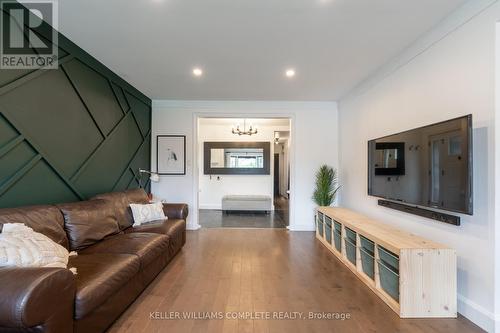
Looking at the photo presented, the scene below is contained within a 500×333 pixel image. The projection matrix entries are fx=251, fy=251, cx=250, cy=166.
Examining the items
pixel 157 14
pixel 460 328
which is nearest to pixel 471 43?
pixel 460 328

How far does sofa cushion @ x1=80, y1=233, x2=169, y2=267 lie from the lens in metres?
2.30

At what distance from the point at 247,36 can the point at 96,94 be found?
6.94 ft

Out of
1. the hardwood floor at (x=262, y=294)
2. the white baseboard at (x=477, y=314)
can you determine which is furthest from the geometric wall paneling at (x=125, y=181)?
the white baseboard at (x=477, y=314)

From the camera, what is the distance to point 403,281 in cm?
Result: 209

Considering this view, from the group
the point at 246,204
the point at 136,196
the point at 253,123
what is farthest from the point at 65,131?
the point at 253,123

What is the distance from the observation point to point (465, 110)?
6.89ft

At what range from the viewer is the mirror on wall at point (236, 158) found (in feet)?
25.0

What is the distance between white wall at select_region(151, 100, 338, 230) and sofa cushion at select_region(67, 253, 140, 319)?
9.49 ft

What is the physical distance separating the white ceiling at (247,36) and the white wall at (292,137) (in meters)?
1.06

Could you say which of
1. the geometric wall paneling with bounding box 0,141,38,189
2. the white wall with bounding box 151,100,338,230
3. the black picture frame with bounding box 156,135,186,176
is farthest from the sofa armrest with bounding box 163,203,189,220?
the geometric wall paneling with bounding box 0,141,38,189

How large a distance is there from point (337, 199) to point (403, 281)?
2946mm

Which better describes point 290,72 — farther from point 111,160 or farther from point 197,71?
point 111,160

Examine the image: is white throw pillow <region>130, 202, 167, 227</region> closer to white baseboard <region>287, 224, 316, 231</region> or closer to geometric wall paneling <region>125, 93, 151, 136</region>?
geometric wall paneling <region>125, 93, 151, 136</region>

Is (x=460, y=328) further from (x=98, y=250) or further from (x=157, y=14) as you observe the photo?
(x=157, y=14)
